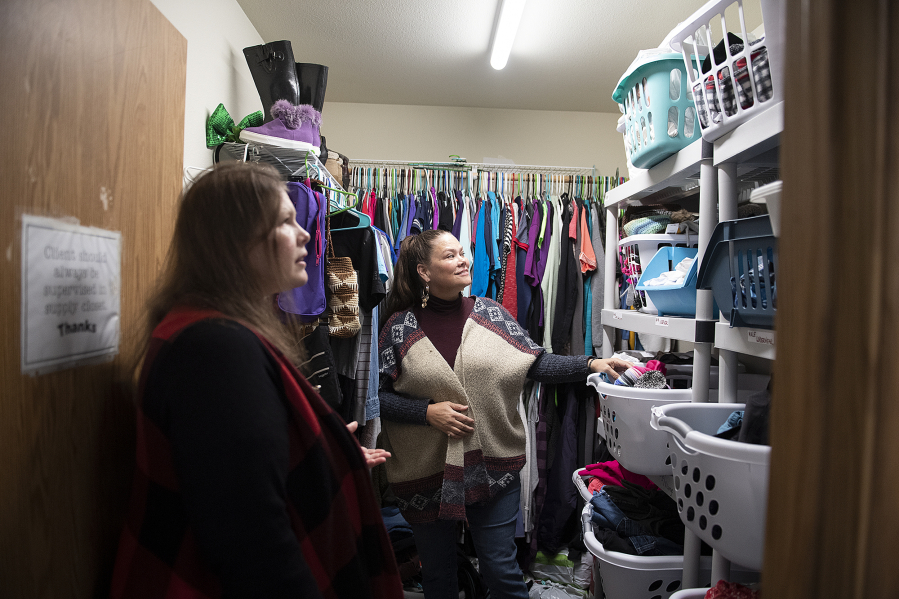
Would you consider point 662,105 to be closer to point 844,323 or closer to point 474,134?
point 844,323

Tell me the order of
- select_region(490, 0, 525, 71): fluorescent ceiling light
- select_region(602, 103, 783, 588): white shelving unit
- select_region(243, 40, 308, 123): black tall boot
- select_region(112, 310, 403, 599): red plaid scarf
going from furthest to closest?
1. select_region(490, 0, 525, 71): fluorescent ceiling light
2. select_region(243, 40, 308, 123): black tall boot
3. select_region(602, 103, 783, 588): white shelving unit
4. select_region(112, 310, 403, 599): red plaid scarf

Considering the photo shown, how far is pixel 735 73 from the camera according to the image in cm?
107

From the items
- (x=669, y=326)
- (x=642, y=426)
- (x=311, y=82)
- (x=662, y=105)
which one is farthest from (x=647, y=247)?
(x=311, y=82)

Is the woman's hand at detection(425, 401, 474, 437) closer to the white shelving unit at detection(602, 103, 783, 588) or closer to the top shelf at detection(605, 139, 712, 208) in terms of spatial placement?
the white shelving unit at detection(602, 103, 783, 588)

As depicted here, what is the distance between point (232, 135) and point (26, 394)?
1.48 metres

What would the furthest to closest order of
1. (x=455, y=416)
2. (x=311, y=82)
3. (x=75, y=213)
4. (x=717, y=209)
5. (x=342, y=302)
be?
(x=311, y=82), (x=342, y=302), (x=455, y=416), (x=717, y=209), (x=75, y=213)

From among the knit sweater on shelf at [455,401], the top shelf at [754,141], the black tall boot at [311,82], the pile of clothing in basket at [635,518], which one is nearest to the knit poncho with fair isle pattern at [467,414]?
the knit sweater on shelf at [455,401]

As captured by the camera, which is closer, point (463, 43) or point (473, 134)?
point (463, 43)

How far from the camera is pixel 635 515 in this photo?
5.20 ft

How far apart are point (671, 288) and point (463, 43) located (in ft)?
5.81

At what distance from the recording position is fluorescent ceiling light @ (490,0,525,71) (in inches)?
76.5

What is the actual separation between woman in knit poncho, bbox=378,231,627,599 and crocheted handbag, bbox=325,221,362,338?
141 millimetres

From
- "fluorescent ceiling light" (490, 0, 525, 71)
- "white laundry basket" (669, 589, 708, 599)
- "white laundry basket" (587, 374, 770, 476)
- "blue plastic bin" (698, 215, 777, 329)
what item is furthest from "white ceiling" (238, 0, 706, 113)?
"white laundry basket" (669, 589, 708, 599)

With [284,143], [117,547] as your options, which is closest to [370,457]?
[117,547]
